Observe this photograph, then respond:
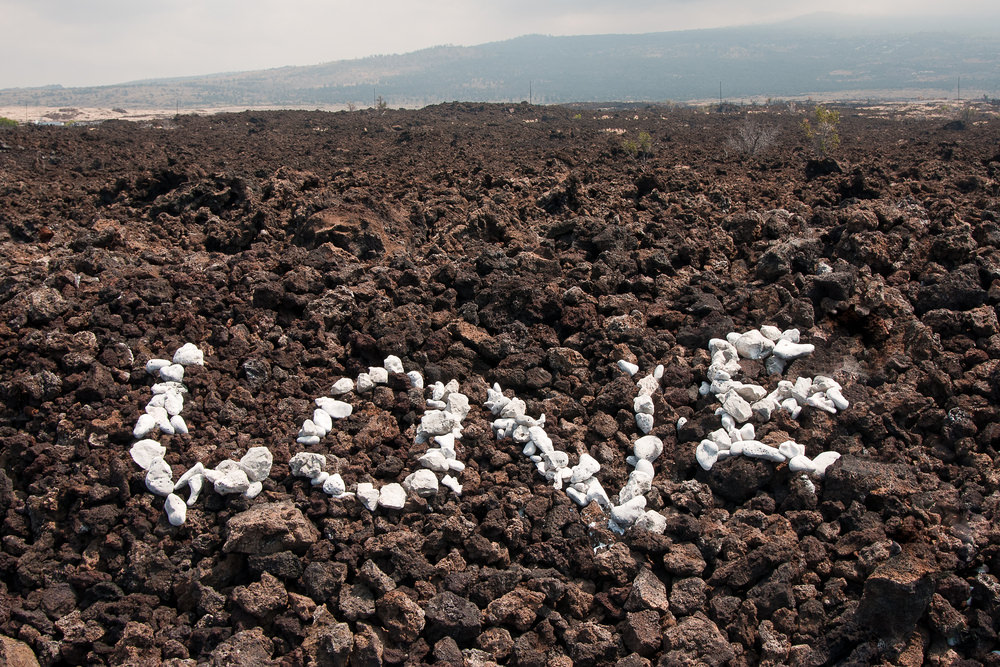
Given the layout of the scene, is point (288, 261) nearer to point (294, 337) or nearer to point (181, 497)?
point (294, 337)

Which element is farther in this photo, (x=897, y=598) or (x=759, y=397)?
(x=759, y=397)

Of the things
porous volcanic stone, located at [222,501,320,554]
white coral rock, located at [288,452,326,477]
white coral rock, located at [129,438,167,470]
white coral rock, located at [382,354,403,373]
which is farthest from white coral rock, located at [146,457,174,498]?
white coral rock, located at [382,354,403,373]

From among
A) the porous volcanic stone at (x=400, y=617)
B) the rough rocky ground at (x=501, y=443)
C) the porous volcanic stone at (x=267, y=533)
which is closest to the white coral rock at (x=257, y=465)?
the rough rocky ground at (x=501, y=443)

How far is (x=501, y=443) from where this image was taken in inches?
226

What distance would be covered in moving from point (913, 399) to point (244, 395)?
594cm

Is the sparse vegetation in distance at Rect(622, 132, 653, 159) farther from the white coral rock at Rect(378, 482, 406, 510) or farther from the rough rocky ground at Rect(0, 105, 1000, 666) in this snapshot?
the white coral rock at Rect(378, 482, 406, 510)

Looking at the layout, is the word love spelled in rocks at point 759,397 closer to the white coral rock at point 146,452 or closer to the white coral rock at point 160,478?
the white coral rock at point 160,478

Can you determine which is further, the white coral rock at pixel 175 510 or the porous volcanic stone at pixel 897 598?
the white coral rock at pixel 175 510

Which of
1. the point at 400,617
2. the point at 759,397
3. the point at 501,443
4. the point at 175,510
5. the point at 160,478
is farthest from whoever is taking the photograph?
the point at 759,397

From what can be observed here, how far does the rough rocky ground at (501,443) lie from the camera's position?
439cm

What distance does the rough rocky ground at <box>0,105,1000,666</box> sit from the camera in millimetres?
4395

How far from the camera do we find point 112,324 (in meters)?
6.31

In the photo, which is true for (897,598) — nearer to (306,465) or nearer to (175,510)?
(306,465)

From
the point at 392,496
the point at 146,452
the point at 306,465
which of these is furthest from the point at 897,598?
the point at 146,452
